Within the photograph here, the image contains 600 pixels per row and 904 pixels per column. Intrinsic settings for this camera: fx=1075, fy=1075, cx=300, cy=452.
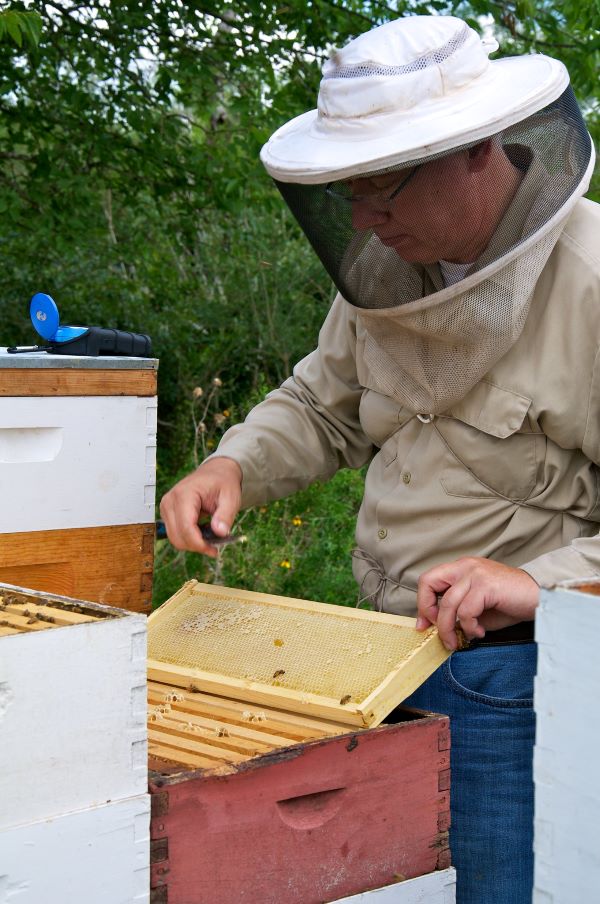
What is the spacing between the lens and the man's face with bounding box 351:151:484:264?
1.76 m

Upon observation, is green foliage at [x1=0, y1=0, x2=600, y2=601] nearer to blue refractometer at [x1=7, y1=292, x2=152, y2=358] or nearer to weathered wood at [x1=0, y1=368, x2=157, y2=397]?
blue refractometer at [x1=7, y1=292, x2=152, y2=358]

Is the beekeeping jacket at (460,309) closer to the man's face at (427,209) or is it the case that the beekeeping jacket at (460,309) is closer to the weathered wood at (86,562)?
the man's face at (427,209)

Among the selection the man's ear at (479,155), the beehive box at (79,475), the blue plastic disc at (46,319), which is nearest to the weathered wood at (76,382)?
the beehive box at (79,475)

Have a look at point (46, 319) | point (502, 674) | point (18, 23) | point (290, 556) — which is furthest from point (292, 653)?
point (290, 556)

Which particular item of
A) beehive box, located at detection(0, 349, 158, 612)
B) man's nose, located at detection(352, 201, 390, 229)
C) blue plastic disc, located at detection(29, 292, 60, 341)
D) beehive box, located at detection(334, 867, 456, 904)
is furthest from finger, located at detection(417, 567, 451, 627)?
blue plastic disc, located at detection(29, 292, 60, 341)

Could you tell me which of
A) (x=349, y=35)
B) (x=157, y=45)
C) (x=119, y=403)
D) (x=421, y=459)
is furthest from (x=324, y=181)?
(x=157, y=45)

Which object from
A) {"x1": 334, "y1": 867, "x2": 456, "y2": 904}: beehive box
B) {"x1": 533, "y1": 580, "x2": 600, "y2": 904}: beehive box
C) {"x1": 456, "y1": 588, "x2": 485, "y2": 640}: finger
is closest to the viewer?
{"x1": 533, "y1": 580, "x2": 600, "y2": 904}: beehive box

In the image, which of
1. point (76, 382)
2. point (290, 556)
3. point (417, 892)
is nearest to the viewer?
point (417, 892)

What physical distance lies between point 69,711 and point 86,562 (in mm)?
1039

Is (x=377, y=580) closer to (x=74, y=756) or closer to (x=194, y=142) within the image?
(x=74, y=756)

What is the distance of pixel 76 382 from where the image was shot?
87.8 inches

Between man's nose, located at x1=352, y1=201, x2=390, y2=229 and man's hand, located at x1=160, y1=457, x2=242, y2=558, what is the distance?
58 cm

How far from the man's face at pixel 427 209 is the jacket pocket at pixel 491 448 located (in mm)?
262

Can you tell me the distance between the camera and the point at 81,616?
4.39 feet
